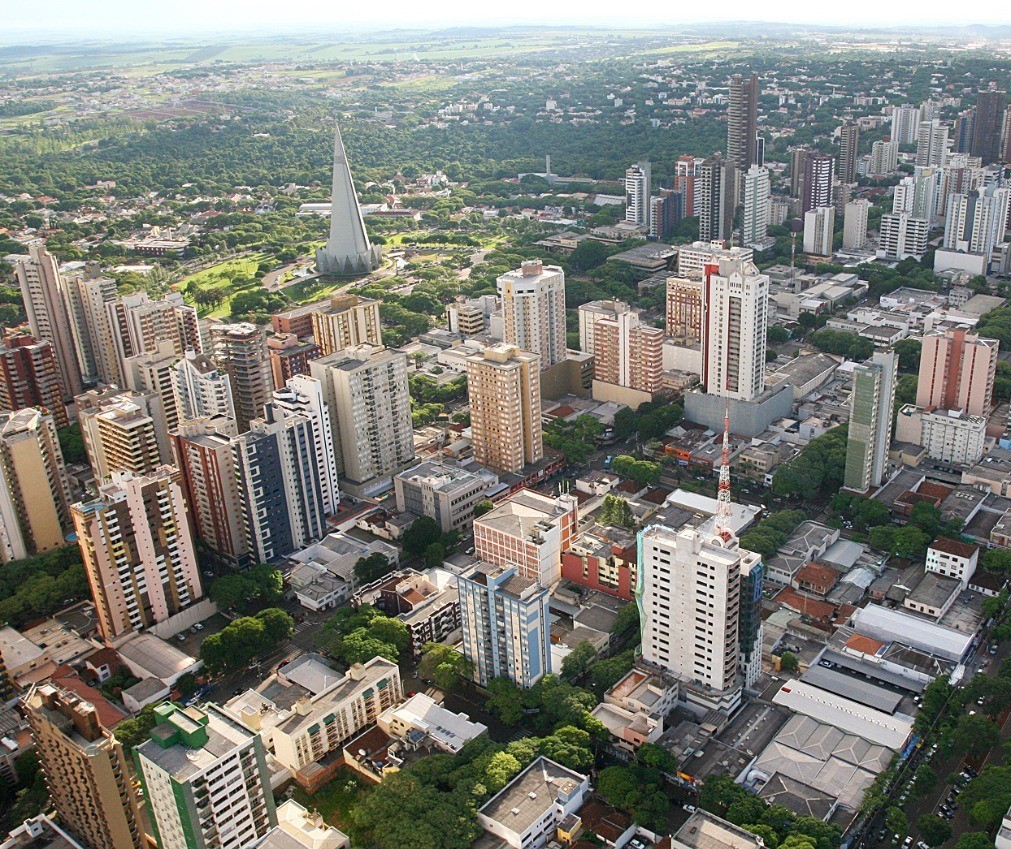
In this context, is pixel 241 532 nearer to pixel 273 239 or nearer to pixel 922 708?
pixel 922 708

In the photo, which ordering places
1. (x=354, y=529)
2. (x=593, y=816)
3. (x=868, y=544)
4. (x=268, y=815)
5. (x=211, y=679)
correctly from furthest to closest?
1. (x=354, y=529)
2. (x=868, y=544)
3. (x=211, y=679)
4. (x=593, y=816)
5. (x=268, y=815)

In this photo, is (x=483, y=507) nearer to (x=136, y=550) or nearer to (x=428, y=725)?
(x=428, y=725)

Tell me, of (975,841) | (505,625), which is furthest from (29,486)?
(975,841)

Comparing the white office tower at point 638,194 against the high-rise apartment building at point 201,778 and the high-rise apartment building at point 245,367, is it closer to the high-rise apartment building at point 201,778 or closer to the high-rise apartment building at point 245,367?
the high-rise apartment building at point 245,367

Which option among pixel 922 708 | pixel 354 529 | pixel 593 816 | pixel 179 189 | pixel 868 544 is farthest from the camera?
pixel 179 189

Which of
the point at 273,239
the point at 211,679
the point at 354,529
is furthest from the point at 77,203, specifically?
the point at 211,679
